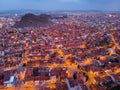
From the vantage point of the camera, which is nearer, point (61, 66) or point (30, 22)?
point (61, 66)

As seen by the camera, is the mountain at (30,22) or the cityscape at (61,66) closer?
the cityscape at (61,66)

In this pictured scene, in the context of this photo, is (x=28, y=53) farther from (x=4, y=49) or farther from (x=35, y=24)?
(x=35, y=24)

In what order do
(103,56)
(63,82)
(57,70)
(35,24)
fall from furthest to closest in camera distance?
(35,24), (103,56), (57,70), (63,82)

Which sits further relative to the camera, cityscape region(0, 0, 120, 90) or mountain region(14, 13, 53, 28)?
mountain region(14, 13, 53, 28)

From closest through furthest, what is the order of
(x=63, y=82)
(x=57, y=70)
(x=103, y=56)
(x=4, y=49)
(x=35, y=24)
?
(x=63, y=82)
(x=57, y=70)
(x=103, y=56)
(x=4, y=49)
(x=35, y=24)

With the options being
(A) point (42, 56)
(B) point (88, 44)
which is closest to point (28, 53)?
(A) point (42, 56)

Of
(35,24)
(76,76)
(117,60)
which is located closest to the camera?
(76,76)

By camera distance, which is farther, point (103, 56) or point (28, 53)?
point (28, 53)

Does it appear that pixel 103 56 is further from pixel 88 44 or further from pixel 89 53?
pixel 88 44

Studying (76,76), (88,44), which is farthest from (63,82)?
(88,44)
